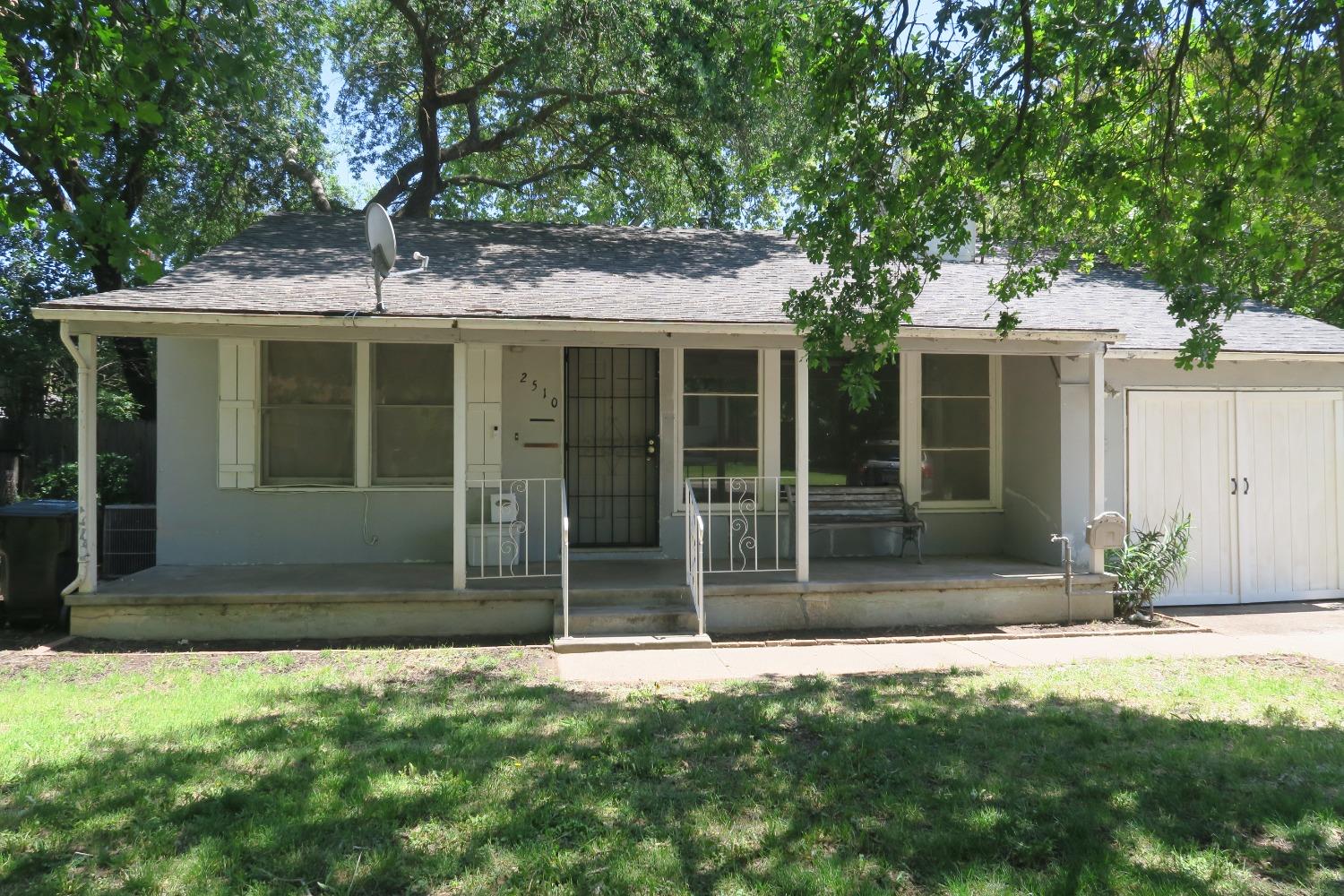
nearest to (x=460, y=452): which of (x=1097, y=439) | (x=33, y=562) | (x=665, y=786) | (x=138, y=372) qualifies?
(x=33, y=562)

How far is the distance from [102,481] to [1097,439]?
10395 millimetres

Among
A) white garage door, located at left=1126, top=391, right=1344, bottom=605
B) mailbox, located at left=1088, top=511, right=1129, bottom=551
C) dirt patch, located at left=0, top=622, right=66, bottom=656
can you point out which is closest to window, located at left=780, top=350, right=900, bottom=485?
mailbox, located at left=1088, top=511, right=1129, bottom=551

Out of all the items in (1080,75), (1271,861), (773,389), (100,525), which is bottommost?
(1271,861)

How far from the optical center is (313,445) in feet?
30.8

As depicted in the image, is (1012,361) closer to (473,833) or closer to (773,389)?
(773,389)

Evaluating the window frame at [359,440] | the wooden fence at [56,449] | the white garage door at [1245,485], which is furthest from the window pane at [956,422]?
the wooden fence at [56,449]

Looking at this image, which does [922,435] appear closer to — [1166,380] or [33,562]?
[1166,380]

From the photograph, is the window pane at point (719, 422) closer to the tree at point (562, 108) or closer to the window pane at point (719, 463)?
the window pane at point (719, 463)

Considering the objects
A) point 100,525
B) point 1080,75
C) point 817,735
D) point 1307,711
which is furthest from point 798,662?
point 100,525

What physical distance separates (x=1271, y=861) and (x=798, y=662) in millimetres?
3705

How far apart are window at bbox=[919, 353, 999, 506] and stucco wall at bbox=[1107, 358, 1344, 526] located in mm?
1338

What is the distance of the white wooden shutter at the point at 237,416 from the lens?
8.99 metres

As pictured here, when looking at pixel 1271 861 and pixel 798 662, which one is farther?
pixel 798 662

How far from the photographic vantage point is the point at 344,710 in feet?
18.1
